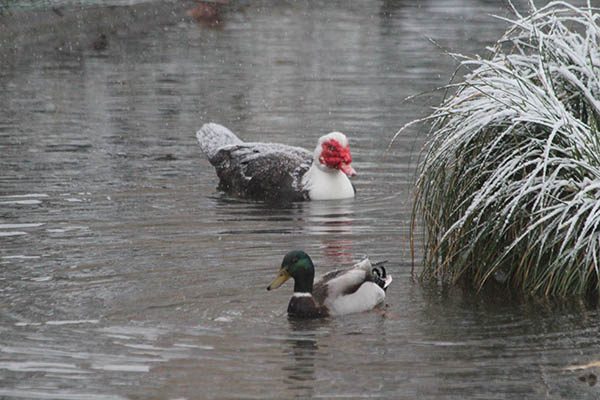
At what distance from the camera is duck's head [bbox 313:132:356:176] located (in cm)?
1401

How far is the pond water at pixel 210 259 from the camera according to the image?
757 centimetres

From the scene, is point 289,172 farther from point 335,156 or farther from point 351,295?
point 351,295

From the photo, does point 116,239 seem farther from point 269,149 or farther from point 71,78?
point 71,78

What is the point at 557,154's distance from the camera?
9422mm

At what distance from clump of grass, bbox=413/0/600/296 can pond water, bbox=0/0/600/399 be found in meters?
0.37

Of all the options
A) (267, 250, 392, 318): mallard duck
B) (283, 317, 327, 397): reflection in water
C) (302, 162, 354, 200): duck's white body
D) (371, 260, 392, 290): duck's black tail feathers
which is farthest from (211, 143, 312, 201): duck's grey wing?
(283, 317, 327, 397): reflection in water

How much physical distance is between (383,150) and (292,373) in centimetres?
937

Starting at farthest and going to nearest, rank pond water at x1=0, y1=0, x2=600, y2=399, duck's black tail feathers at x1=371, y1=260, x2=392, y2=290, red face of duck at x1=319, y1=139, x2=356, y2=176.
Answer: red face of duck at x1=319, y1=139, x2=356, y2=176 → duck's black tail feathers at x1=371, y1=260, x2=392, y2=290 → pond water at x1=0, y1=0, x2=600, y2=399

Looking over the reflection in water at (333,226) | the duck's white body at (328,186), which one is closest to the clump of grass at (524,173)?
the reflection in water at (333,226)

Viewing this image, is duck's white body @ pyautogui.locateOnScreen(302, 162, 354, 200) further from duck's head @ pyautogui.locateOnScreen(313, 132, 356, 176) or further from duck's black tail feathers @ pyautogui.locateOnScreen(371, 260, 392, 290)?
duck's black tail feathers @ pyautogui.locateOnScreen(371, 260, 392, 290)

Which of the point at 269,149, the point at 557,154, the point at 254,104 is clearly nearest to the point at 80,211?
the point at 269,149

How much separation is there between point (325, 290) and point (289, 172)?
539 cm

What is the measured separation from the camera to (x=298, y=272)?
8930mm

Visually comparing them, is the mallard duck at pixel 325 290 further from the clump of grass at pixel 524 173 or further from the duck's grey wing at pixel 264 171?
the duck's grey wing at pixel 264 171
